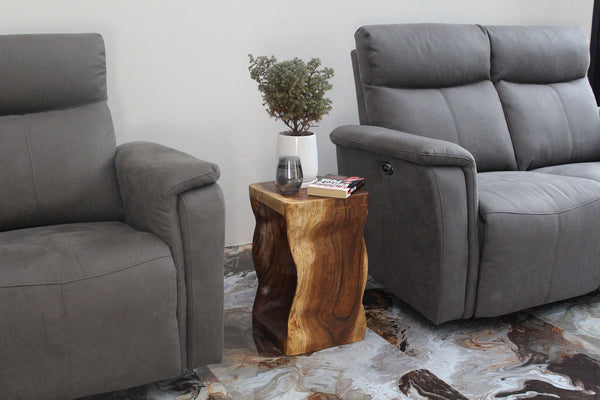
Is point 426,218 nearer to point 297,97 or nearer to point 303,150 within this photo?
point 303,150

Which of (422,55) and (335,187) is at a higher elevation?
(422,55)

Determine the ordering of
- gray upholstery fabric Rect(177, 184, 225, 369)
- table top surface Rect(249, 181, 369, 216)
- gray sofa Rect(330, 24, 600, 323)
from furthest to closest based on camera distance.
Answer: gray sofa Rect(330, 24, 600, 323) < table top surface Rect(249, 181, 369, 216) < gray upholstery fabric Rect(177, 184, 225, 369)

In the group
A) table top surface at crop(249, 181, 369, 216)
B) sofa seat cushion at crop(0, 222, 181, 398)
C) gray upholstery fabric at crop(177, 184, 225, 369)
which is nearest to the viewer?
sofa seat cushion at crop(0, 222, 181, 398)

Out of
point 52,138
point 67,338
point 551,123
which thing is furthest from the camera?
point 551,123

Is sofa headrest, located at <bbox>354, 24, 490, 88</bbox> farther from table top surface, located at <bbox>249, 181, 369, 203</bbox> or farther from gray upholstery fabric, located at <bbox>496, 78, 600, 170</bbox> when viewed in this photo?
table top surface, located at <bbox>249, 181, 369, 203</bbox>

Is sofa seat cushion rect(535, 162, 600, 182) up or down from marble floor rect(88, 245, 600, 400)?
up

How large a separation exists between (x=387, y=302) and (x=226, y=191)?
917mm

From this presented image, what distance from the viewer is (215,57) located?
257 cm

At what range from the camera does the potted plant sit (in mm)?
1832

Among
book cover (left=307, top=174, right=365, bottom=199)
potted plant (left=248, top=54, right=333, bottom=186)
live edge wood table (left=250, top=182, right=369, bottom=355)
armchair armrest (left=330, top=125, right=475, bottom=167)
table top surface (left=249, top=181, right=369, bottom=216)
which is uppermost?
potted plant (left=248, top=54, right=333, bottom=186)

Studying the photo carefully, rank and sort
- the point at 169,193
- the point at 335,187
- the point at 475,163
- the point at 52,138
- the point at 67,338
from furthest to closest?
the point at 475,163 < the point at 52,138 < the point at 335,187 < the point at 169,193 < the point at 67,338

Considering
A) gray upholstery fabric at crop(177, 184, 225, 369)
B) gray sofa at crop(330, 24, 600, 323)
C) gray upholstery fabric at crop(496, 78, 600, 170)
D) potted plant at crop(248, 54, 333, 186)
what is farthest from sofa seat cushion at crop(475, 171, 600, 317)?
gray upholstery fabric at crop(177, 184, 225, 369)

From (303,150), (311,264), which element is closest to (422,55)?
(303,150)

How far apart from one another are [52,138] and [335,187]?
0.89m
